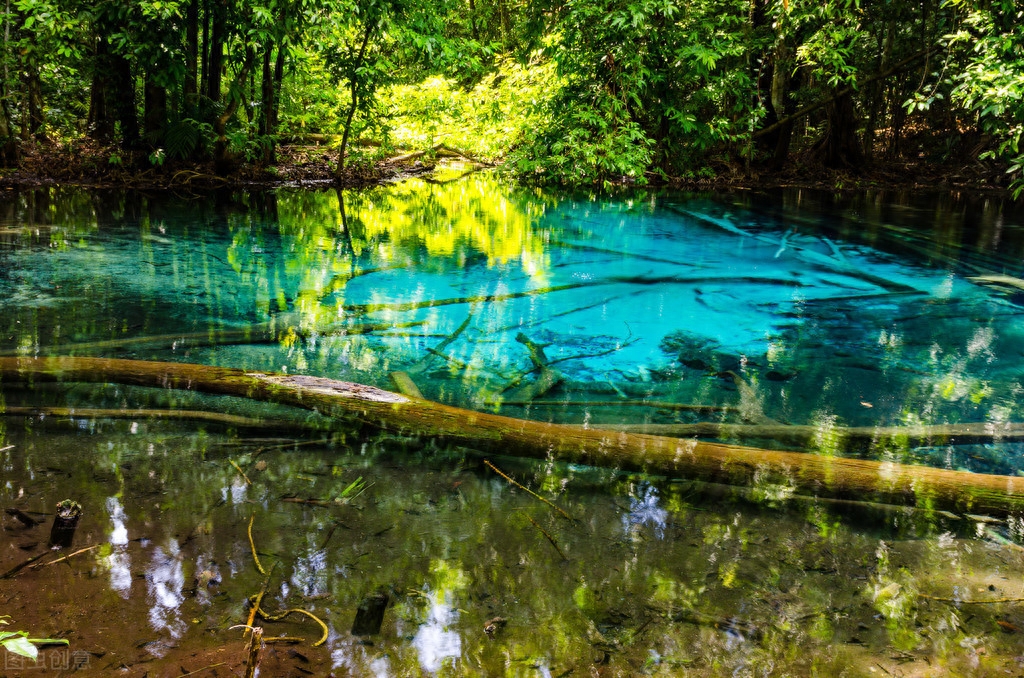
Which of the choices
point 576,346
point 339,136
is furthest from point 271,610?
point 339,136

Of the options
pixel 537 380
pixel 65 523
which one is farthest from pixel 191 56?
pixel 65 523

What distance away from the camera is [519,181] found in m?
12.5

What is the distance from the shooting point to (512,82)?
13219mm

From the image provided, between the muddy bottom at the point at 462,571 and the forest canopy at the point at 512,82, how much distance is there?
6.67 metres

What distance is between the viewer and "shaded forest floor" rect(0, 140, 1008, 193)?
9977 mm

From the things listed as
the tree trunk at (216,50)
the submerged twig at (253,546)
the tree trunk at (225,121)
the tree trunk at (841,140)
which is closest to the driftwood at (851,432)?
the submerged twig at (253,546)

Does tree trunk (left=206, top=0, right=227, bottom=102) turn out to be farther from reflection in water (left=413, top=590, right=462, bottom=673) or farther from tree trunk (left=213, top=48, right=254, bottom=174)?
reflection in water (left=413, top=590, right=462, bottom=673)

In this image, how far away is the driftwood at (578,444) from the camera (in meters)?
2.25

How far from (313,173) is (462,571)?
11.0 m

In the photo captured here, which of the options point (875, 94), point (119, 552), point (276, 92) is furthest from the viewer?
point (875, 94)

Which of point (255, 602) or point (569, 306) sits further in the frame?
point (569, 306)

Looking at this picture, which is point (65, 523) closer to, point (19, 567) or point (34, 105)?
point (19, 567)

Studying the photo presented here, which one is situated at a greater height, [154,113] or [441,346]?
[154,113]

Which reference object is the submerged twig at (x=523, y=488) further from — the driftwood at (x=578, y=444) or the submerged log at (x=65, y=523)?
the submerged log at (x=65, y=523)
